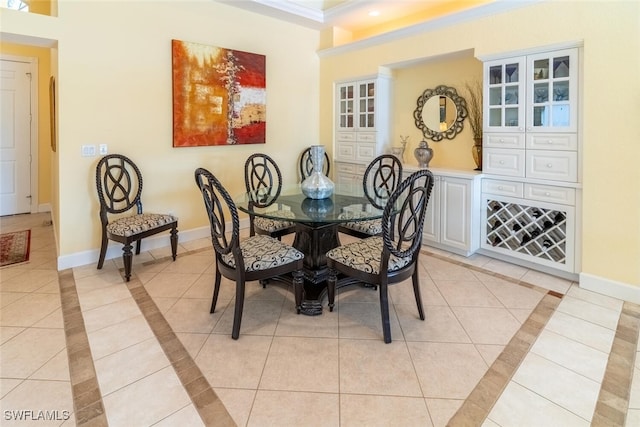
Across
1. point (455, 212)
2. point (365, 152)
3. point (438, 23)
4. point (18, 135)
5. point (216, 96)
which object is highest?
point (438, 23)

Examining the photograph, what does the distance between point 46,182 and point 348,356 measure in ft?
19.7

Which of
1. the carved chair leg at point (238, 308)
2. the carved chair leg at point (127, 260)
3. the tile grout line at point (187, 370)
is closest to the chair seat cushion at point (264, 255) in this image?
the carved chair leg at point (238, 308)

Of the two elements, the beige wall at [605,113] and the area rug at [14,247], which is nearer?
the beige wall at [605,113]

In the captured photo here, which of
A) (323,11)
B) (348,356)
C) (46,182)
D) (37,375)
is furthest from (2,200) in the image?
(348,356)

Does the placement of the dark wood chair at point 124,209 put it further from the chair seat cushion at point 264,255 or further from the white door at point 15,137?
the white door at point 15,137

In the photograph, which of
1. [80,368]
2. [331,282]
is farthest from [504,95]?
[80,368]

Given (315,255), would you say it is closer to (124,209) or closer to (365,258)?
(365,258)

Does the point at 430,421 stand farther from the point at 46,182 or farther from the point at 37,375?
the point at 46,182

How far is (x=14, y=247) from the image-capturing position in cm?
419

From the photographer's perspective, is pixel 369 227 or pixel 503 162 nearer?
pixel 369 227

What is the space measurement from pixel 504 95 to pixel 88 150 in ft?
13.3

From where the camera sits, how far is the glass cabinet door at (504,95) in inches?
132

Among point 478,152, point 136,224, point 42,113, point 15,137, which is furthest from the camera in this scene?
point 42,113

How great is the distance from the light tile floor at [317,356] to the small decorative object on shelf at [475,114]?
57.8 inches
